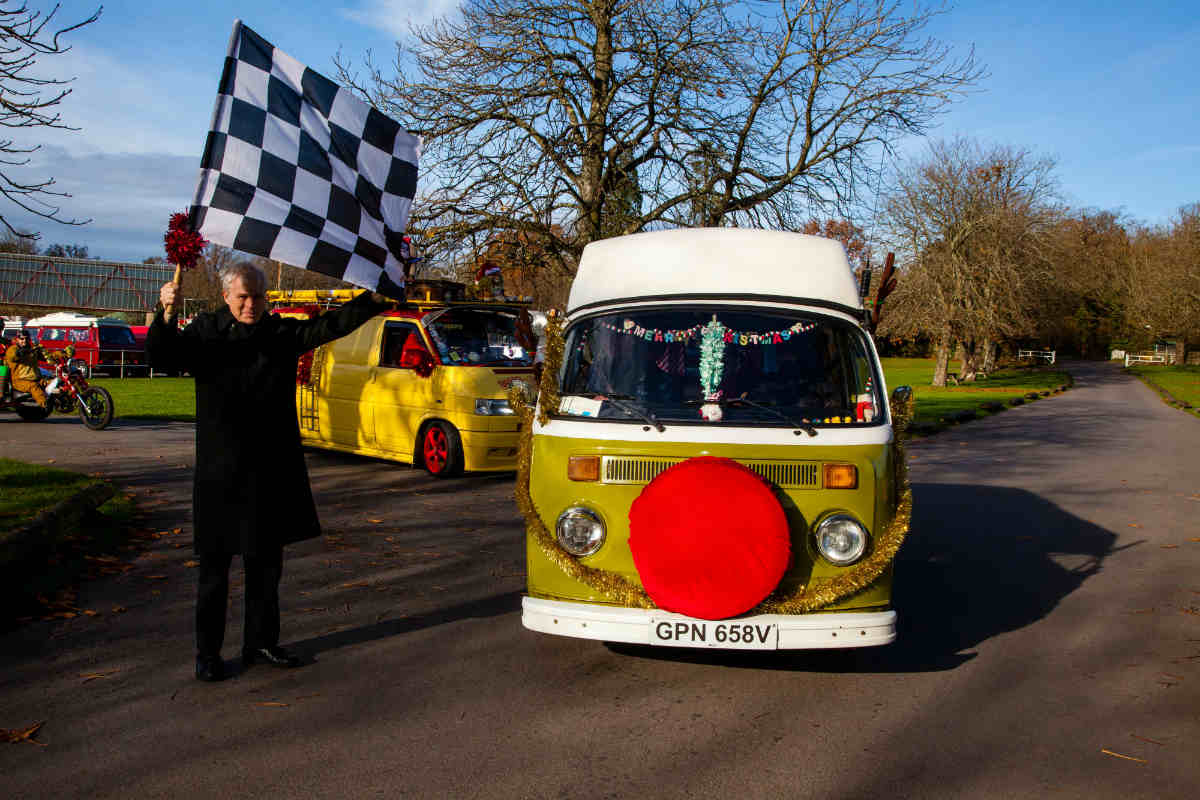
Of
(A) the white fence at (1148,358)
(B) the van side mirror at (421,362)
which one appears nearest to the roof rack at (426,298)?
(B) the van side mirror at (421,362)

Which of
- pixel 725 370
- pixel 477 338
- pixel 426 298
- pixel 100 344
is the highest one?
pixel 426 298

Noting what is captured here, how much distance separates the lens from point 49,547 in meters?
7.07

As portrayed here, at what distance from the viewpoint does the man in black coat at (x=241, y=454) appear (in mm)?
4762

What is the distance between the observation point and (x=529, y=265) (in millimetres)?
18188

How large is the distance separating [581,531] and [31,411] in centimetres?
1535

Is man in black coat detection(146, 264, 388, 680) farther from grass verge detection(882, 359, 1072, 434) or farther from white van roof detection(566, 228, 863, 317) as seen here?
grass verge detection(882, 359, 1072, 434)

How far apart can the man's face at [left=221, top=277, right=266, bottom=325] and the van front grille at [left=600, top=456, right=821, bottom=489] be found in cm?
190

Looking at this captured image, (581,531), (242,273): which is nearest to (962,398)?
(581,531)

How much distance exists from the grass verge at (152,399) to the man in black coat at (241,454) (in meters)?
9.69

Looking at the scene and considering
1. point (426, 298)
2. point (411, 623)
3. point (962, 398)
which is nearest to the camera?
point (411, 623)

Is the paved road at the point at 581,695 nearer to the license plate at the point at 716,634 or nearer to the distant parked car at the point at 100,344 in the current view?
the license plate at the point at 716,634

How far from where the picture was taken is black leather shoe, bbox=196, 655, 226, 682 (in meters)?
4.80

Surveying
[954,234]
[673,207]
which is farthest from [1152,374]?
[673,207]

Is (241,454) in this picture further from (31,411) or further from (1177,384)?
(1177,384)
